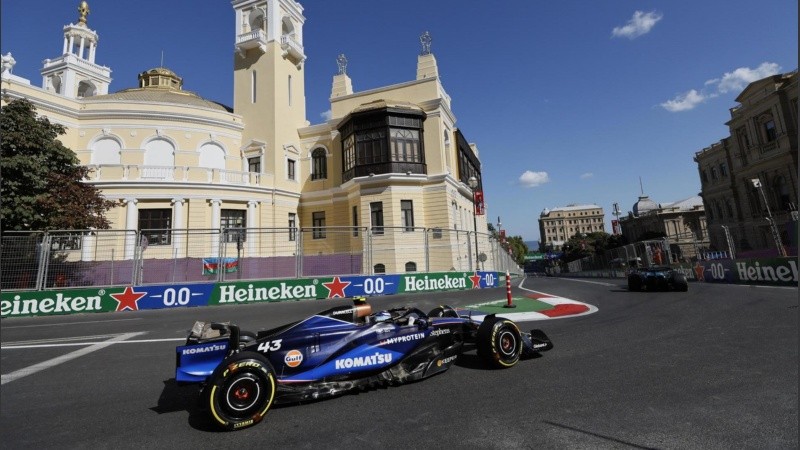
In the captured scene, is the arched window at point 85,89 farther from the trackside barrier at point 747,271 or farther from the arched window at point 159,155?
the trackside barrier at point 747,271

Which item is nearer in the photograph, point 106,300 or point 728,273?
point 106,300

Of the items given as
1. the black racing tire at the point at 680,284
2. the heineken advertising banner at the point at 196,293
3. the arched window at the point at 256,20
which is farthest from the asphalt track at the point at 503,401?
the arched window at the point at 256,20

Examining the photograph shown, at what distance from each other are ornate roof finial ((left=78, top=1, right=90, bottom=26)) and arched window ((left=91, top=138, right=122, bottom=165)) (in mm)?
38084

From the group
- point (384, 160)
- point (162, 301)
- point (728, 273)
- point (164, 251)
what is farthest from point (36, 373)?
point (728, 273)

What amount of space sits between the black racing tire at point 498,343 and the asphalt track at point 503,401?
0.64 ft

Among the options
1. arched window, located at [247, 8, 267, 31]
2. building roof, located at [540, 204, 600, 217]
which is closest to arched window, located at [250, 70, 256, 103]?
arched window, located at [247, 8, 267, 31]

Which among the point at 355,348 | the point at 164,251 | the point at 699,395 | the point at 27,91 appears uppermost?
the point at 27,91

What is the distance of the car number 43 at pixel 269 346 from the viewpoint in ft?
13.8

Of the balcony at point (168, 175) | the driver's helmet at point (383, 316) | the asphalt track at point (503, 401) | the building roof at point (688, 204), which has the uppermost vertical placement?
the building roof at point (688, 204)

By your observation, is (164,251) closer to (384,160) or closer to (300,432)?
(300,432)

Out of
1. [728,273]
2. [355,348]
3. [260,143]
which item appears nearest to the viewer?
[355,348]

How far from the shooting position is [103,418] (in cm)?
396

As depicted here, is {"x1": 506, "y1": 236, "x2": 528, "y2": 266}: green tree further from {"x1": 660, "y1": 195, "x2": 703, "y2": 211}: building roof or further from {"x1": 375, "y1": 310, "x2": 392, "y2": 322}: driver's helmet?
{"x1": 375, "y1": 310, "x2": 392, "y2": 322}: driver's helmet

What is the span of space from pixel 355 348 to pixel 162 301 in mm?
10891
